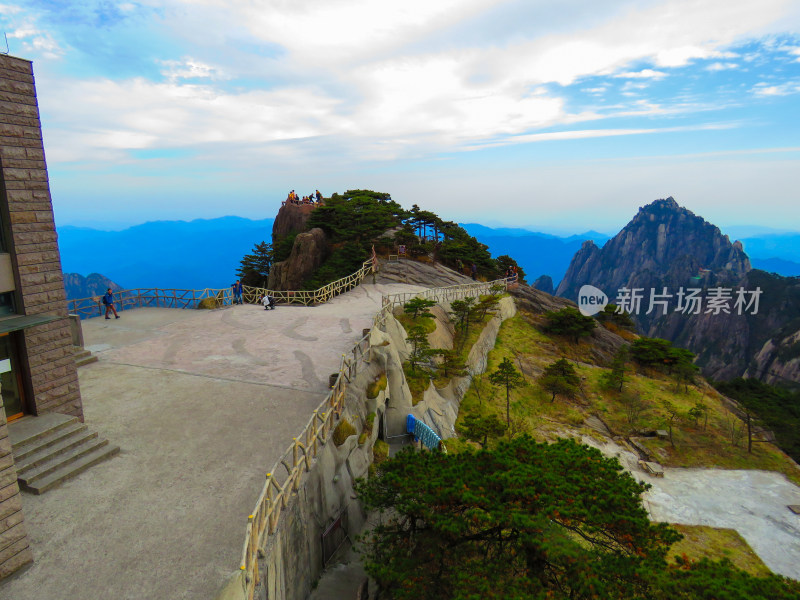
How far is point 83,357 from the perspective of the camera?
51.3ft

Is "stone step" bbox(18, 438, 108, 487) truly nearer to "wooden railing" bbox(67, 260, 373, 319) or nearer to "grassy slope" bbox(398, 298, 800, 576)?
"grassy slope" bbox(398, 298, 800, 576)

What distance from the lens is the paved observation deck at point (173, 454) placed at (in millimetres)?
7113

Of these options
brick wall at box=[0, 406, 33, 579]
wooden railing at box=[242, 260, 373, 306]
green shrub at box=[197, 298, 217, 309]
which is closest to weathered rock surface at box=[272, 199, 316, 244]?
wooden railing at box=[242, 260, 373, 306]

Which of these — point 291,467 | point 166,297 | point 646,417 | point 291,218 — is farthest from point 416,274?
point 291,467

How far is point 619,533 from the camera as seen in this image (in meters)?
8.44

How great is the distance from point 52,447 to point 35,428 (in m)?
0.60

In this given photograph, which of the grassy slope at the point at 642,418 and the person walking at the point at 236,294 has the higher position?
the person walking at the point at 236,294

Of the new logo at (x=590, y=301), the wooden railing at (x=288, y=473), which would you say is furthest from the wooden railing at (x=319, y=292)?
the new logo at (x=590, y=301)

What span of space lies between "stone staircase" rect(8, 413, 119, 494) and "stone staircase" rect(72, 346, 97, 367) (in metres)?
5.91

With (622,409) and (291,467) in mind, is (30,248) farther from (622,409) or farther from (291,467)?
(622,409)

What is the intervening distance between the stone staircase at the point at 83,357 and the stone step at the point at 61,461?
6565 mm

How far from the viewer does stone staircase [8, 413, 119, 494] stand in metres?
8.99

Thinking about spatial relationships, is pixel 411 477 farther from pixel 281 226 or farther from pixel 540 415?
pixel 281 226

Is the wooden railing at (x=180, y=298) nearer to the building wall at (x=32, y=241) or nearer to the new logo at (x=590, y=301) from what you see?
the building wall at (x=32, y=241)
